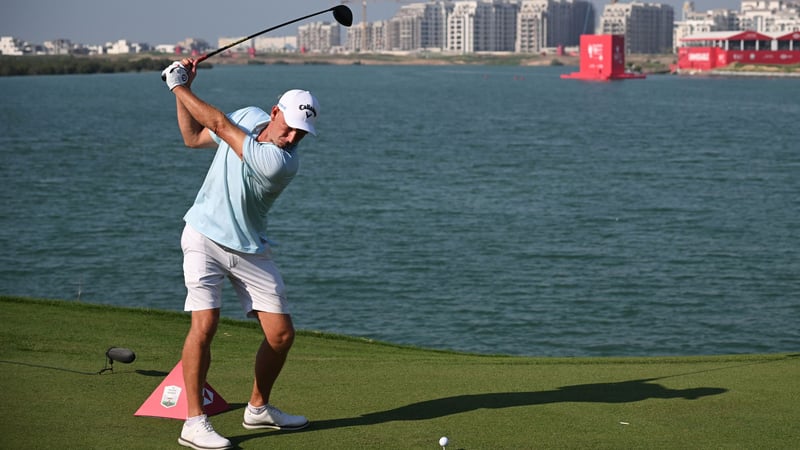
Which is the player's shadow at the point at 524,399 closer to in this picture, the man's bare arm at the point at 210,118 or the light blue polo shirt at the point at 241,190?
the light blue polo shirt at the point at 241,190

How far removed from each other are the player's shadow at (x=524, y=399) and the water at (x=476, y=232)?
9841 millimetres

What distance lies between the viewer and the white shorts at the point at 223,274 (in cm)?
613

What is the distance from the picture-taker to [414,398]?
23.5 feet

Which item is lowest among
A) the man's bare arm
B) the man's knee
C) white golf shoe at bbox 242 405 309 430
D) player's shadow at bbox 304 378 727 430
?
player's shadow at bbox 304 378 727 430

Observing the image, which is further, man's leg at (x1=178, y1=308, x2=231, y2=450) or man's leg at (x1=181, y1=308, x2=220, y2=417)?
man's leg at (x1=181, y1=308, x2=220, y2=417)

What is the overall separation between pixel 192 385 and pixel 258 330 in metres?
5.44

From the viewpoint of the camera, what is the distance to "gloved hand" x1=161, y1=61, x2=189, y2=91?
6.11 metres

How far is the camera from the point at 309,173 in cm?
4422

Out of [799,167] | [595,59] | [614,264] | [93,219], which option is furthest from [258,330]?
[595,59]

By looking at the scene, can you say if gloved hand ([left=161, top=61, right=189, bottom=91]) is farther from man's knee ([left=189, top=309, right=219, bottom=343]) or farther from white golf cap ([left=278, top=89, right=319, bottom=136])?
man's knee ([left=189, top=309, right=219, bottom=343])

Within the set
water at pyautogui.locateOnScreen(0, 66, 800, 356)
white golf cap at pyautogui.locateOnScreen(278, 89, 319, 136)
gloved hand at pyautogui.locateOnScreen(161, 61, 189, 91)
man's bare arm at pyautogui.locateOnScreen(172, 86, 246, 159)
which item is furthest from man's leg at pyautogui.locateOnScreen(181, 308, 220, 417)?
water at pyautogui.locateOnScreen(0, 66, 800, 356)

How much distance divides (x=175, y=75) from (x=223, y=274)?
3.69ft

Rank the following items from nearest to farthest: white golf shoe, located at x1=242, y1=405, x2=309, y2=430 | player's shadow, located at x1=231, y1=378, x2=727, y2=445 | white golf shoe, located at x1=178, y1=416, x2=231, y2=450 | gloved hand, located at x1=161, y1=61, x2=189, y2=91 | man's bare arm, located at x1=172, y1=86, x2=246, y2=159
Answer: white golf shoe, located at x1=178, y1=416, x2=231, y2=450
man's bare arm, located at x1=172, y1=86, x2=246, y2=159
gloved hand, located at x1=161, y1=61, x2=189, y2=91
white golf shoe, located at x1=242, y1=405, x2=309, y2=430
player's shadow, located at x1=231, y1=378, x2=727, y2=445

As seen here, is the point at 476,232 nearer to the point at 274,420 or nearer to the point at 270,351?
the point at 270,351
